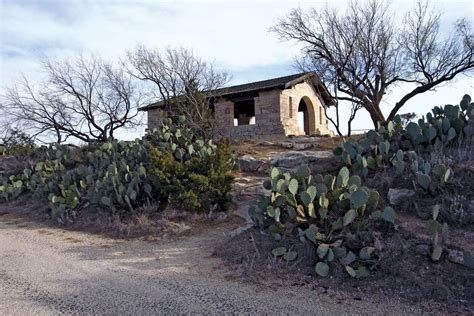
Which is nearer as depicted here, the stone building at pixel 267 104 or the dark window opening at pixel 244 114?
the stone building at pixel 267 104

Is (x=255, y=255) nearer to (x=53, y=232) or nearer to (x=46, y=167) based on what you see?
(x=53, y=232)

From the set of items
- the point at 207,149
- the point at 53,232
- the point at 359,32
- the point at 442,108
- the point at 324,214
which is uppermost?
the point at 359,32

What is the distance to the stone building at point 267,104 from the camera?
18750mm

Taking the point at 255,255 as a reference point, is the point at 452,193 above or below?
above

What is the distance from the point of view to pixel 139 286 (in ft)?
12.5

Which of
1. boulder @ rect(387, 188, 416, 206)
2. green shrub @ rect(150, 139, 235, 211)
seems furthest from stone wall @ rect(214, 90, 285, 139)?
boulder @ rect(387, 188, 416, 206)

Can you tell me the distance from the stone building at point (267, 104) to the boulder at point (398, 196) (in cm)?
1261

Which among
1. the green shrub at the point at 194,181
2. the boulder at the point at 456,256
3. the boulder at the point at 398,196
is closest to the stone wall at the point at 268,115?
the green shrub at the point at 194,181

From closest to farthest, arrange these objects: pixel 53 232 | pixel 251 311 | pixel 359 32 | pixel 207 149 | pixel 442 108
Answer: pixel 251 311
pixel 53 232
pixel 442 108
pixel 207 149
pixel 359 32

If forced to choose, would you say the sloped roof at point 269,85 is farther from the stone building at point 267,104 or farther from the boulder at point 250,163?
the boulder at point 250,163

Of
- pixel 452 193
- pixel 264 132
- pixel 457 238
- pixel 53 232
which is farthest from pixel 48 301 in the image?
pixel 264 132

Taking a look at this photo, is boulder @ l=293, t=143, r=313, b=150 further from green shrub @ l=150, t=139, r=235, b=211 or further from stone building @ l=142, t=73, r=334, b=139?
green shrub @ l=150, t=139, r=235, b=211

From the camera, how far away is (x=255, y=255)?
4.40m

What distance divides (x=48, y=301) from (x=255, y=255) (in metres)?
2.27
